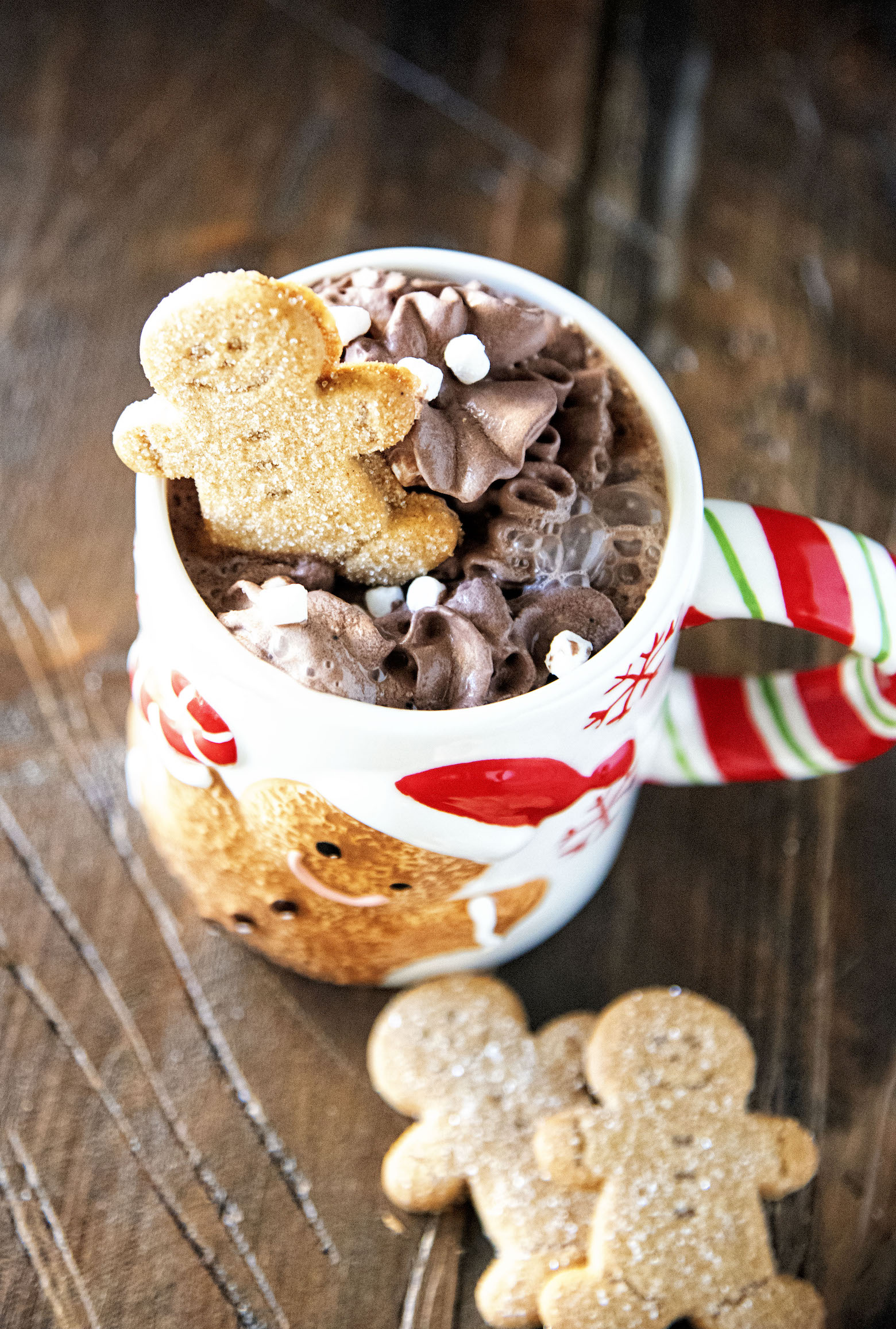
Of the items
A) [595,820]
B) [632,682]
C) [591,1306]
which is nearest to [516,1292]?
[591,1306]

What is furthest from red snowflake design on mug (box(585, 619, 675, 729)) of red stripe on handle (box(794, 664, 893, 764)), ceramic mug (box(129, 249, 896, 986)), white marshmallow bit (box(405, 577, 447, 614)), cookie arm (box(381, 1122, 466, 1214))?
cookie arm (box(381, 1122, 466, 1214))

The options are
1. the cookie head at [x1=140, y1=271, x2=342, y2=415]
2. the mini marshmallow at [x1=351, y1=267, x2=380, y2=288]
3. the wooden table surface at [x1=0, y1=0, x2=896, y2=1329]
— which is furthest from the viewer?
the wooden table surface at [x1=0, y1=0, x2=896, y2=1329]

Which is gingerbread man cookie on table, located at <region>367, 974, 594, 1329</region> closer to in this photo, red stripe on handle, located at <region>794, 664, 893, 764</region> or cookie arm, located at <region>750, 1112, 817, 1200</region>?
cookie arm, located at <region>750, 1112, 817, 1200</region>

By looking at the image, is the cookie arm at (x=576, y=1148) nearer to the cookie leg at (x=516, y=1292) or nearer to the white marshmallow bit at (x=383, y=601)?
the cookie leg at (x=516, y=1292)

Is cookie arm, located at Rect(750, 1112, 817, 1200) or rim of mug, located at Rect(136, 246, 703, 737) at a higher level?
rim of mug, located at Rect(136, 246, 703, 737)

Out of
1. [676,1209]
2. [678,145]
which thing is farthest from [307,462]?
[678,145]

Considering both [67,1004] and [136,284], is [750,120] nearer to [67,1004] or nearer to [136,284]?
[136,284]
